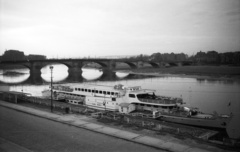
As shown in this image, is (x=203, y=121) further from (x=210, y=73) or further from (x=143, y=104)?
(x=210, y=73)

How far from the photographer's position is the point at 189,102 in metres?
45.5

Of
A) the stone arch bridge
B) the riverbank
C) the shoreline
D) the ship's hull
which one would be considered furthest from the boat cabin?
the stone arch bridge

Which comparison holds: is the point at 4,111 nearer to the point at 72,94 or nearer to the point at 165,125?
the point at 72,94

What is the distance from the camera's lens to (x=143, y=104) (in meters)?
34.6

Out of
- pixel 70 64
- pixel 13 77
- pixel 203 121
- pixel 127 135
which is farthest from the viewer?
pixel 70 64

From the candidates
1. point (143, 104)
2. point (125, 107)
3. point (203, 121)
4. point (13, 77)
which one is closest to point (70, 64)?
point (13, 77)

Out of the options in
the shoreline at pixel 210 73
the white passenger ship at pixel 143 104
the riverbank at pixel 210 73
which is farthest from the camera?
the riverbank at pixel 210 73

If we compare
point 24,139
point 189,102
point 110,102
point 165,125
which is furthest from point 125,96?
point 24,139

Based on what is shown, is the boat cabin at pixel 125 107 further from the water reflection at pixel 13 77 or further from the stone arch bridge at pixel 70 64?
the stone arch bridge at pixel 70 64

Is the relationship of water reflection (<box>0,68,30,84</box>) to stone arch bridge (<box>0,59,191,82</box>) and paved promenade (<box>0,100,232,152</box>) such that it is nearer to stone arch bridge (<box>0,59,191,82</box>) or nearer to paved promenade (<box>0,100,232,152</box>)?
stone arch bridge (<box>0,59,191,82</box>)

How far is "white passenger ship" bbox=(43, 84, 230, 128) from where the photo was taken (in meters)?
28.9

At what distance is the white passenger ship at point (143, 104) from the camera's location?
28.9 meters

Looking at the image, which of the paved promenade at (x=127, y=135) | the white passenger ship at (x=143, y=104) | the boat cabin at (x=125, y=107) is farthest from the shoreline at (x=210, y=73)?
the paved promenade at (x=127, y=135)

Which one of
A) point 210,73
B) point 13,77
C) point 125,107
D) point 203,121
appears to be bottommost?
point 203,121
